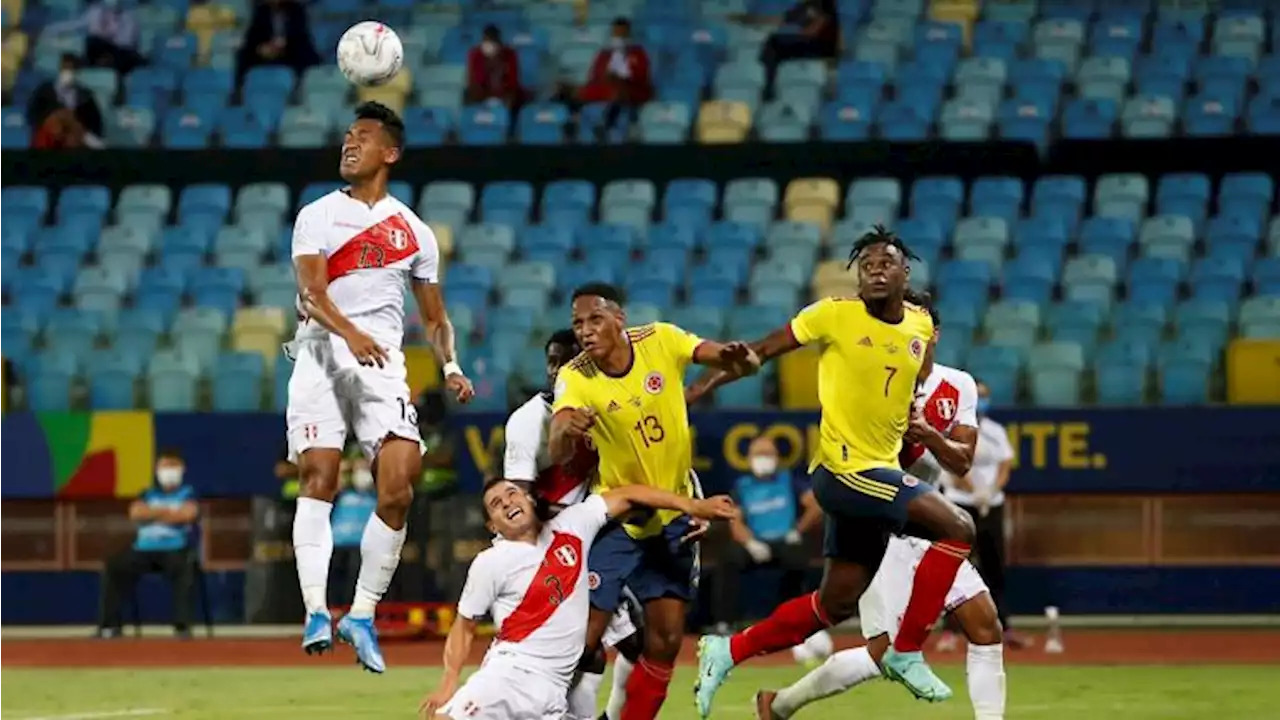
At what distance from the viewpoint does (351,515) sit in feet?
72.4

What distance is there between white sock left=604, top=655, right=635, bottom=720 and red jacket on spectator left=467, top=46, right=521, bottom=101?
14.1m

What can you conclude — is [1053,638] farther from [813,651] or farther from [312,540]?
[312,540]

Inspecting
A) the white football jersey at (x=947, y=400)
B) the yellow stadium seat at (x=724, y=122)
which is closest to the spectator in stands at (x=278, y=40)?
the yellow stadium seat at (x=724, y=122)

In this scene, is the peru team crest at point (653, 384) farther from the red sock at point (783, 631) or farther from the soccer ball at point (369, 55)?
the soccer ball at point (369, 55)

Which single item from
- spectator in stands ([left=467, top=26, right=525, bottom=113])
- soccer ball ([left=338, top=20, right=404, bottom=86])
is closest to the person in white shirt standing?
soccer ball ([left=338, top=20, right=404, bottom=86])

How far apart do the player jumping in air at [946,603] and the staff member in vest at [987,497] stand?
18.8 ft

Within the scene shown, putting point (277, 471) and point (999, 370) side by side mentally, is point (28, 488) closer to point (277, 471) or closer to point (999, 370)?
point (277, 471)

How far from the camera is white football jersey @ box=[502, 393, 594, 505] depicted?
486 inches

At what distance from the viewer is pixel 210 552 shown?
23.2m

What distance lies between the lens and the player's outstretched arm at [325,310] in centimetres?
1147

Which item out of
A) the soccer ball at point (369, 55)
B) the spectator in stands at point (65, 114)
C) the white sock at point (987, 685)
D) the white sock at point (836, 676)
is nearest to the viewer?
the soccer ball at point (369, 55)

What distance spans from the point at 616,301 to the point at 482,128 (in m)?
14.4

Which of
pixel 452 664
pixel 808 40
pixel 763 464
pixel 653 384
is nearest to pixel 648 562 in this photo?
pixel 653 384

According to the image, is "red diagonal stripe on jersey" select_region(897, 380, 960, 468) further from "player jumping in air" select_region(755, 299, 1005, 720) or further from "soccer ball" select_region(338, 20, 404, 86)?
"soccer ball" select_region(338, 20, 404, 86)
